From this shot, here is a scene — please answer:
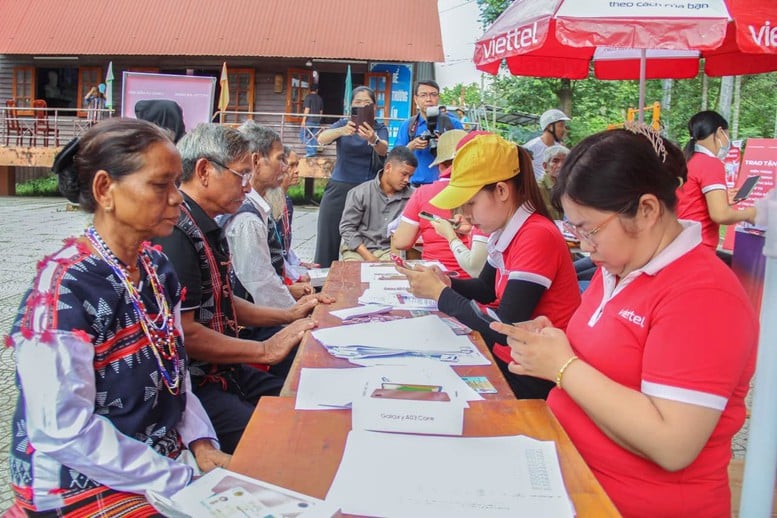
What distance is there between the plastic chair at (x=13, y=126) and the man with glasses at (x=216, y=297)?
1543 cm

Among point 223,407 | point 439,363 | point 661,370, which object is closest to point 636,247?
point 661,370

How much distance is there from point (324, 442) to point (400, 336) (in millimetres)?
742

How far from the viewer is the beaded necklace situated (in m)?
1.50

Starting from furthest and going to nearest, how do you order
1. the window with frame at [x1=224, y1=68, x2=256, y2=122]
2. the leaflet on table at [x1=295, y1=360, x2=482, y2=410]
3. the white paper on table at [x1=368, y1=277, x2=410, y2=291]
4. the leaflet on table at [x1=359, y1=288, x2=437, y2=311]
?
A: the window with frame at [x1=224, y1=68, x2=256, y2=122] < the white paper on table at [x1=368, y1=277, x2=410, y2=291] < the leaflet on table at [x1=359, y1=288, x2=437, y2=311] < the leaflet on table at [x1=295, y1=360, x2=482, y2=410]

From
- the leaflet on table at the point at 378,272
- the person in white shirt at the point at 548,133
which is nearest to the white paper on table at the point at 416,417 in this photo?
the leaflet on table at the point at 378,272

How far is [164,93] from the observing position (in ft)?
32.3

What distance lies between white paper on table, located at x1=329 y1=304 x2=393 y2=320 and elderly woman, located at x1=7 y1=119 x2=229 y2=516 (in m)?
0.78

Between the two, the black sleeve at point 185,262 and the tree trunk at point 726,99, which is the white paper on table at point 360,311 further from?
the tree trunk at point 726,99

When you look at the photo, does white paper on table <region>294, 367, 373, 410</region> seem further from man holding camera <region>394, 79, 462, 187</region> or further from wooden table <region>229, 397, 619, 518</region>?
man holding camera <region>394, 79, 462, 187</region>

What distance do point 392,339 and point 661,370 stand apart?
2.99 feet

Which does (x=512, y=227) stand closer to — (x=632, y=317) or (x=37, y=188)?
(x=632, y=317)

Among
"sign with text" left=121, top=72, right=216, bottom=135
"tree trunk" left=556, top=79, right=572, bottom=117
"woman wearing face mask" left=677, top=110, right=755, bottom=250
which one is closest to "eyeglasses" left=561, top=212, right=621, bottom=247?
"woman wearing face mask" left=677, top=110, right=755, bottom=250

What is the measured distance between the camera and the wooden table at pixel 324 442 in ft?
3.82

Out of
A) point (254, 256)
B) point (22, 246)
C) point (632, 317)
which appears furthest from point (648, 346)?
point (22, 246)
